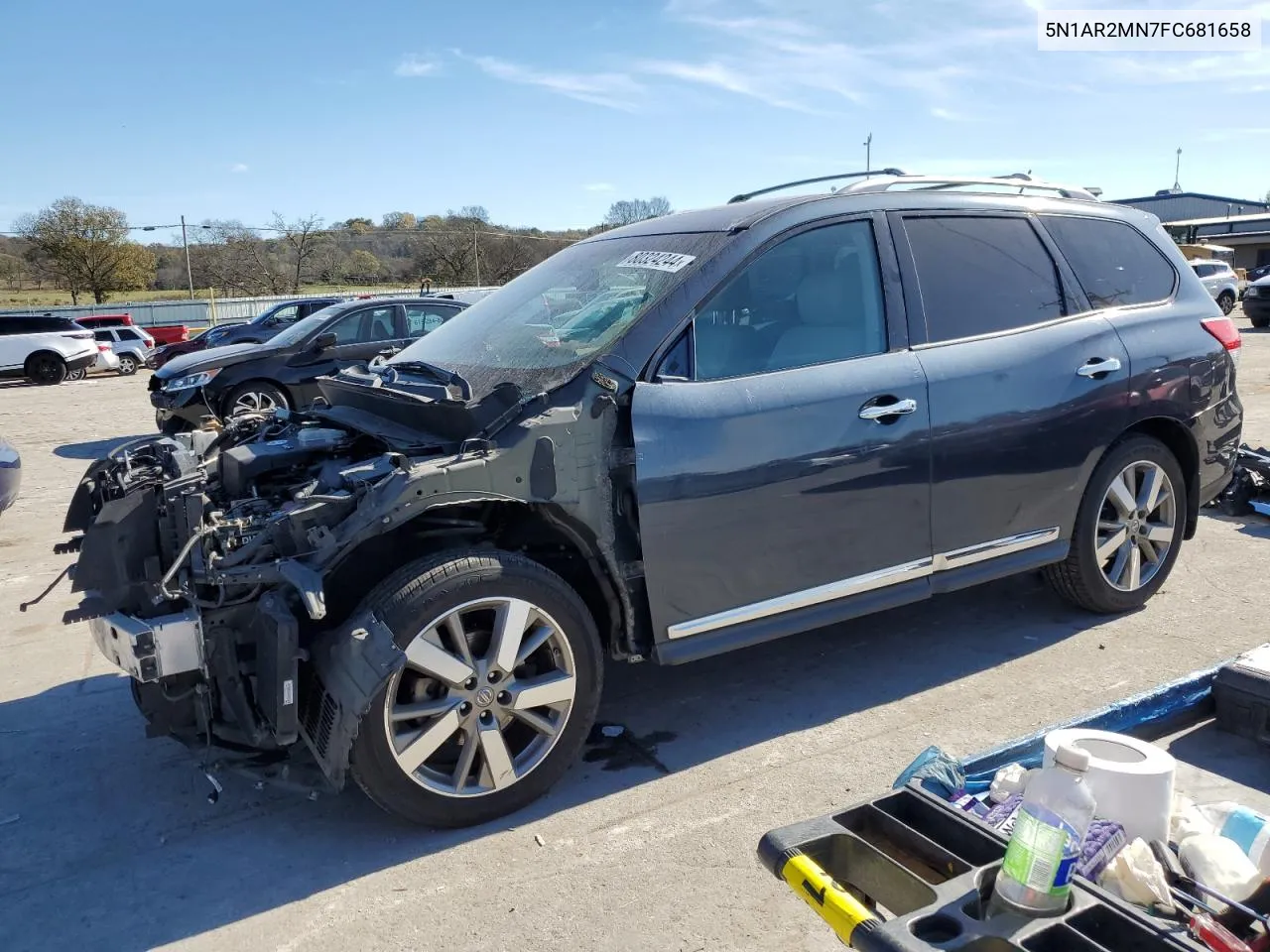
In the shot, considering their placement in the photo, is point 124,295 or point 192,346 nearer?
point 192,346

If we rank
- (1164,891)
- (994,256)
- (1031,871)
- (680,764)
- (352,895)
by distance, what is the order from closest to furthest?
(1031,871)
(1164,891)
(352,895)
(680,764)
(994,256)

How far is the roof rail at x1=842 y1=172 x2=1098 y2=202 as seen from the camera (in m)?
4.18

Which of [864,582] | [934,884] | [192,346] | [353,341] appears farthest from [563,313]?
[192,346]

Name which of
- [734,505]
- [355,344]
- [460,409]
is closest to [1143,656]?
[734,505]

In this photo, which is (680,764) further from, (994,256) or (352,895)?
(994,256)

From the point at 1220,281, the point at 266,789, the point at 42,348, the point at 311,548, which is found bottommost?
the point at 266,789

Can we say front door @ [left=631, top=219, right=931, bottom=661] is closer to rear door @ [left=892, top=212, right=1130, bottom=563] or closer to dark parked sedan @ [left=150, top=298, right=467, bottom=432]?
rear door @ [left=892, top=212, right=1130, bottom=563]

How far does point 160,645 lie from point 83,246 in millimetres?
56501

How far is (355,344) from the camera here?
11773 mm

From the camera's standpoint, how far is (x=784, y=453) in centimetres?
346

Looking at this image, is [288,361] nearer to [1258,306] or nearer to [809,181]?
[809,181]

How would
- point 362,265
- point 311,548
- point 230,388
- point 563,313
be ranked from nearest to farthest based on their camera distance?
point 311,548
point 563,313
point 230,388
point 362,265

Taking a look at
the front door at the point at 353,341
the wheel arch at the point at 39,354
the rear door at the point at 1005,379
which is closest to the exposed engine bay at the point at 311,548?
the rear door at the point at 1005,379

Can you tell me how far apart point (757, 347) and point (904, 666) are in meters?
1.64
